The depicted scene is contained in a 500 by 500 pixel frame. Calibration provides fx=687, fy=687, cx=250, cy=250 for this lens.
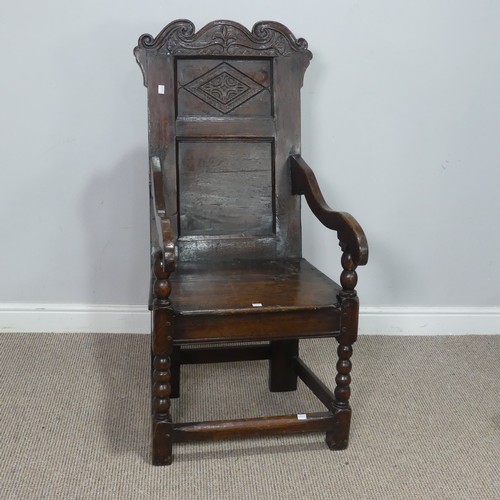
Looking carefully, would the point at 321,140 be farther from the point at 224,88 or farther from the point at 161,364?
the point at 161,364

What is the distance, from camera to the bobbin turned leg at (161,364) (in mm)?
1618

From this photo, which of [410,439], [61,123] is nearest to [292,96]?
[61,123]

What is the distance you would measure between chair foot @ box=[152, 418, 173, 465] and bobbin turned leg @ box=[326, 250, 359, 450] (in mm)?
438

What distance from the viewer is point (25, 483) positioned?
5.51 ft

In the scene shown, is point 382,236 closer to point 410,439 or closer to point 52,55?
point 410,439

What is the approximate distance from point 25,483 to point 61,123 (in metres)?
1.31

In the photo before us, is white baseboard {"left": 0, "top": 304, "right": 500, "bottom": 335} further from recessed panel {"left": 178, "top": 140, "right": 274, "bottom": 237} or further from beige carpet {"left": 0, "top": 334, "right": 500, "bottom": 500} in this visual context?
recessed panel {"left": 178, "top": 140, "right": 274, "bottom": 237}

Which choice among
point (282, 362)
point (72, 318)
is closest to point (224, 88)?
point (282, 362)

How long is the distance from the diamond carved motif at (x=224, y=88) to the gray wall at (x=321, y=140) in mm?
438

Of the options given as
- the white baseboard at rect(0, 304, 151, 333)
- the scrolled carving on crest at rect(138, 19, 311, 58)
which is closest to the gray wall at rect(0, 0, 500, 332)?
the white baseboard at rect(0, 304, 151, 333)

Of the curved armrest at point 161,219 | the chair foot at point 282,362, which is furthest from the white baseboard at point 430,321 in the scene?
the curved armrest at point 161,219

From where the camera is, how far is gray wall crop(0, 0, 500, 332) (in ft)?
7.98

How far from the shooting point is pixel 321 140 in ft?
8.39

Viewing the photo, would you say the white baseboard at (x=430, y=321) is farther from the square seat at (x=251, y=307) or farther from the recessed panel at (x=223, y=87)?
the recessed panel at (x=223, y=87)
